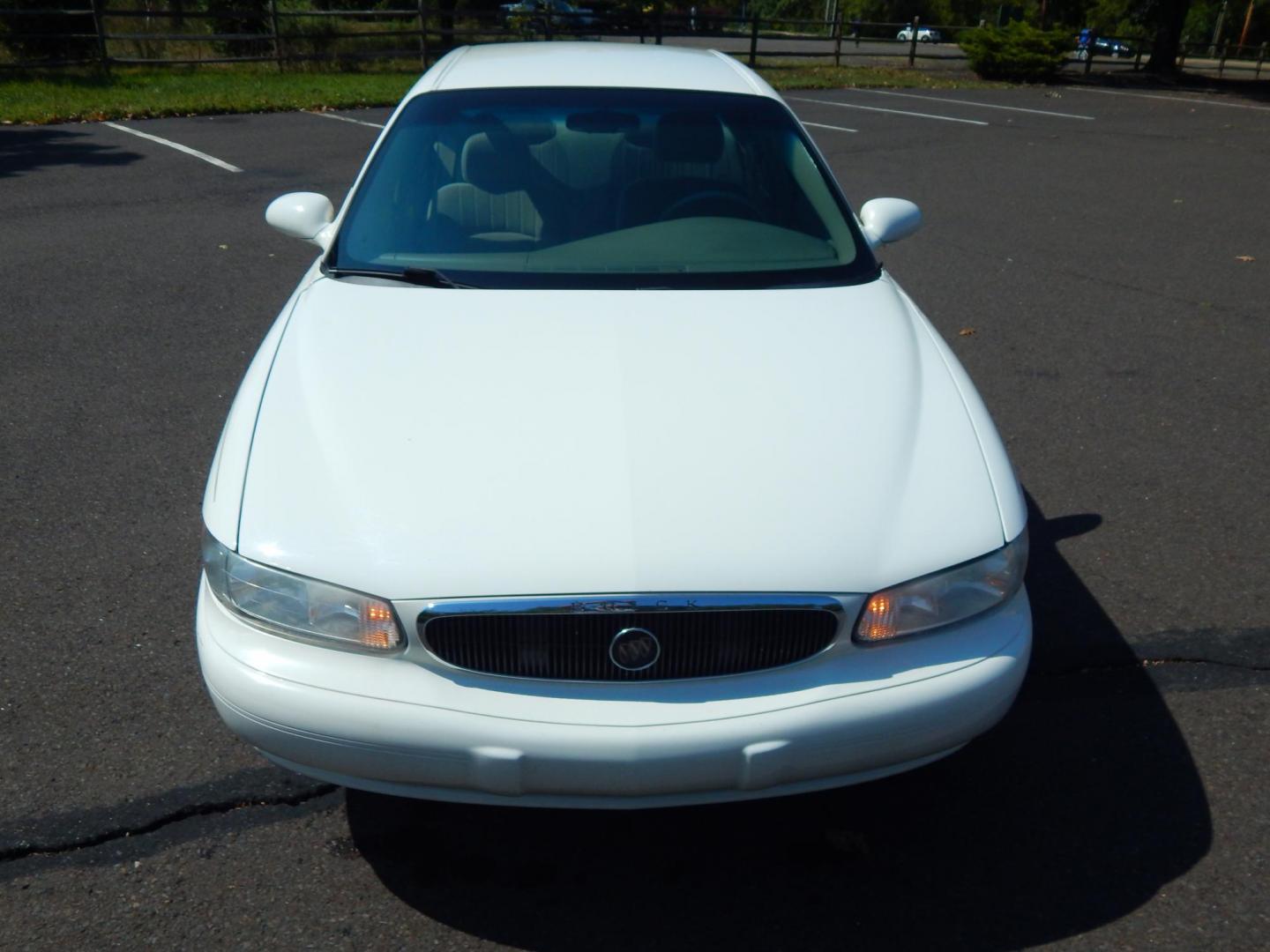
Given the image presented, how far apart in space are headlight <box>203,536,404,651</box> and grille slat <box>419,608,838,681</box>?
0.33ft

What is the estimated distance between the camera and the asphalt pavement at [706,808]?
2615 millimetres

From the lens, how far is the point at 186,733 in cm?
317

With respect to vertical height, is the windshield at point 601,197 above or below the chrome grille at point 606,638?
above

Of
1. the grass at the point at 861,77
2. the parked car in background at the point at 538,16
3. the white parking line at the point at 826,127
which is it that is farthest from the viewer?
the parked car in background at the point at 538,16

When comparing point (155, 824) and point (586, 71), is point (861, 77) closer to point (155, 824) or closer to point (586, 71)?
point (586, 71)

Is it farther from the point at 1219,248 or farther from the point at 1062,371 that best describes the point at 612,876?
the point at 1219,248

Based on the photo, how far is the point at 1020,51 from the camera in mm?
26859

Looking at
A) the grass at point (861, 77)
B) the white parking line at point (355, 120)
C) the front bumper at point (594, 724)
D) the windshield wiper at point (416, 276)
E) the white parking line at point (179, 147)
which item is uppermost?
the windshield wiper at point (416, 276)

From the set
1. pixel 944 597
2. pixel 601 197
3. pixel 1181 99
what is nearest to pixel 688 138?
pixel 601 197

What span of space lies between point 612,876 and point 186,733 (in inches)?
48.7

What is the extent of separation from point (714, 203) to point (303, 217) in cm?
140

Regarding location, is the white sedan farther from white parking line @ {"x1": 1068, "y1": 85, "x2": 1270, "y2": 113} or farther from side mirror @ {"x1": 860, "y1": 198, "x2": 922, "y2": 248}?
white parking line @ {"x1": 1068, "y1": 85, "x2": 1270, "y2": 113}

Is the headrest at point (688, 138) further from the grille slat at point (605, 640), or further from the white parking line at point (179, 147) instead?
the white parking line at point (179, 147)

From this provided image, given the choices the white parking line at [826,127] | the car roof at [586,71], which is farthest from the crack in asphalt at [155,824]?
the white parking line at [826,127]
